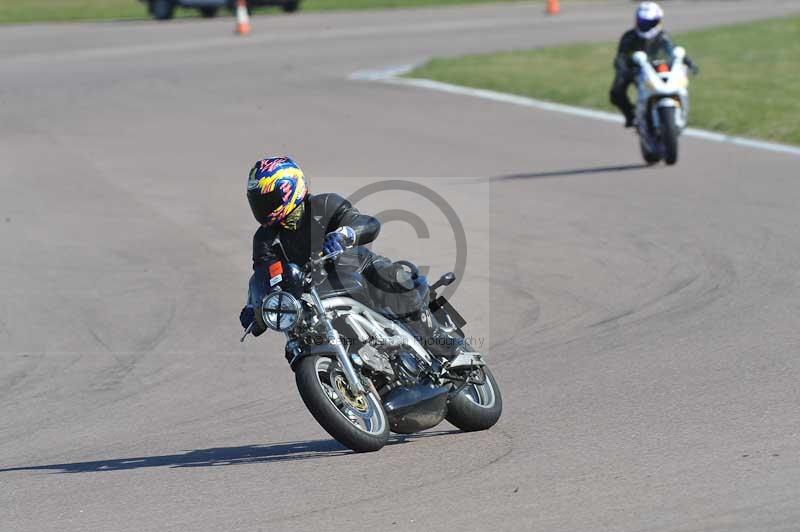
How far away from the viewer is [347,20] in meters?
34.2

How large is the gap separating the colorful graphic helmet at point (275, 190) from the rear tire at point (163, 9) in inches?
1216

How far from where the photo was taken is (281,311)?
6.20 m

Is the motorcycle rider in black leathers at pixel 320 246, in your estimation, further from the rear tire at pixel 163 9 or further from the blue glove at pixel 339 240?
the rear tire at pixel 163 9

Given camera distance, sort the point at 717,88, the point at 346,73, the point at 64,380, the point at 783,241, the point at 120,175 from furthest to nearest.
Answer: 1. the point at 346,73
2. the point at 717,88
3. the point at 120,175
4. the point at 783,241
5. the point at 64,380

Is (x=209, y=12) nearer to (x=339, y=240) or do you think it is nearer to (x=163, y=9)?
(x=163, y=9)

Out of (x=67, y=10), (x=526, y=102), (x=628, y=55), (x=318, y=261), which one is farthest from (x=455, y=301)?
(x=67, y=10)

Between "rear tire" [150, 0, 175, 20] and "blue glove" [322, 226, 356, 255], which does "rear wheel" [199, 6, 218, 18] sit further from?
"blue glove" [322, 226, 356, 255]

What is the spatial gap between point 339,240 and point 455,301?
411cm

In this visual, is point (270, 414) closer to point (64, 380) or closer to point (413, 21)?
point (64, 380)

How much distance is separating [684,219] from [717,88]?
934cm

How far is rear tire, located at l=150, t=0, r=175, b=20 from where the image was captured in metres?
36.4

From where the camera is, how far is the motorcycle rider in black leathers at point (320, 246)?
21.4 feet

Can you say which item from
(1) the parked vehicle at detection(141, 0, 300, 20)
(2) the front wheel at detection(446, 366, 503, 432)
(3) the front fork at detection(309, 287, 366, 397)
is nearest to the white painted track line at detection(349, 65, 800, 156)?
(2) the front wheel at detection(446, 366, 503, 432)

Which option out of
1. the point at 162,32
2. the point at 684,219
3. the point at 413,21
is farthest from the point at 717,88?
the point at 162,32
